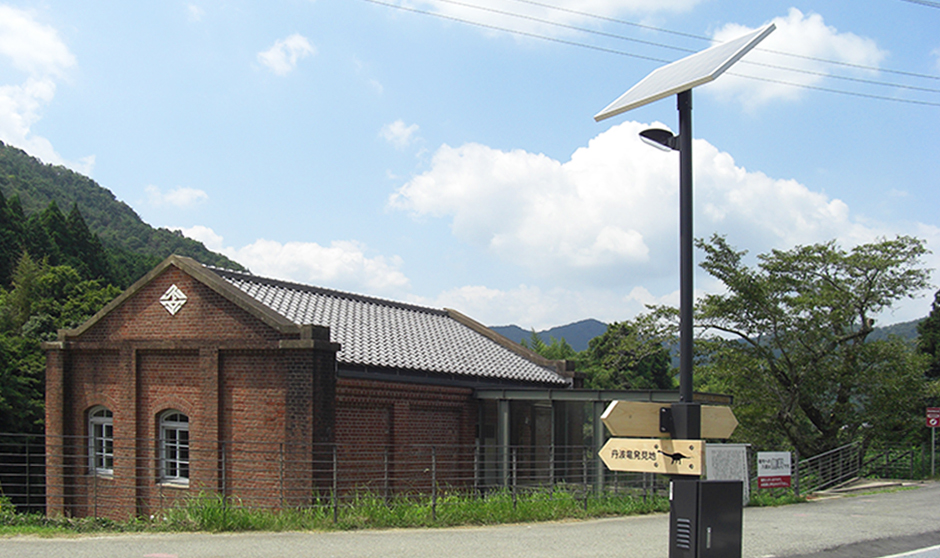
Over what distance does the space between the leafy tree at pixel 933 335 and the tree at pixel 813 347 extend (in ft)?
38.6

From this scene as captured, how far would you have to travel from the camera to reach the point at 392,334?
71.6 feet

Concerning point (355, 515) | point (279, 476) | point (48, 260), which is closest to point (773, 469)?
point (355, 515)

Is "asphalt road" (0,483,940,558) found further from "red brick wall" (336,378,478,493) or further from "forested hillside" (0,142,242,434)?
"forested hillside" (0,142,242,434)

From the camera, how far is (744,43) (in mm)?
7980

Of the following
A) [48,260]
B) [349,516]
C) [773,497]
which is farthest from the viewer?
[48,260]

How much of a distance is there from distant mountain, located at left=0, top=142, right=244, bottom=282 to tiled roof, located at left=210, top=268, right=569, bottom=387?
209 feet

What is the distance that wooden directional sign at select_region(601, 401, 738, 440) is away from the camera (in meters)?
6.59

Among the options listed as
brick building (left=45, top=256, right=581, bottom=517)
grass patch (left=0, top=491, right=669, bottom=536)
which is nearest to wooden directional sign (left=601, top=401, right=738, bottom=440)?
grass patch (left=0, top=491, right=669, bottom=536)

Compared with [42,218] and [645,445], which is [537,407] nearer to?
[645,445]

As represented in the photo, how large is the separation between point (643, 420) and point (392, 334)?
15525mm

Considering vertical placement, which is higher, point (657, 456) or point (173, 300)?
point (173, 300)

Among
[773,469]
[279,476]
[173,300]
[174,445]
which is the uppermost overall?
[173,300]

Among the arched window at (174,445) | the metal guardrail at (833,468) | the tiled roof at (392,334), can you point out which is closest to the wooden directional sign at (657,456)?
the tiled roof at (392,334)

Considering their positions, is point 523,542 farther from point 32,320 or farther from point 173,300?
point 32,320
